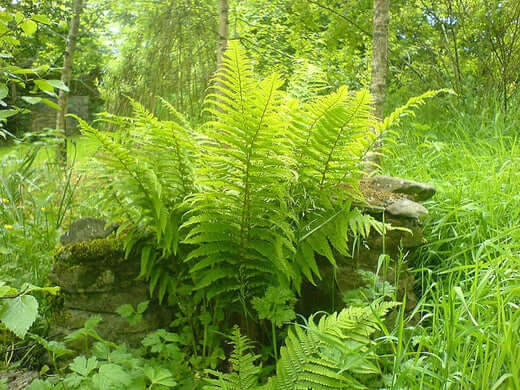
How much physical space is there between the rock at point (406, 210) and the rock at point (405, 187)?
22 centimetres

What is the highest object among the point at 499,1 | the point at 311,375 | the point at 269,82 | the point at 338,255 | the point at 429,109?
the point at 499,1

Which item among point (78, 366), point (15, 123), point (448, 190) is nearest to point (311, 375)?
point (78, 366)

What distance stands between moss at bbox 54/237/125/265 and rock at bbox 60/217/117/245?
71 mm

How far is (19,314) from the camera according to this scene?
0.91m

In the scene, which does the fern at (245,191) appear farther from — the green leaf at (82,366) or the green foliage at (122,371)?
the green leaf at (82,366)

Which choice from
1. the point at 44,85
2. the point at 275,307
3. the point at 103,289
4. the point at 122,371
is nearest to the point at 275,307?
the point at 275,307

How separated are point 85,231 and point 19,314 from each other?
108 centimetres

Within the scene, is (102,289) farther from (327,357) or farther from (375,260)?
(375,260)

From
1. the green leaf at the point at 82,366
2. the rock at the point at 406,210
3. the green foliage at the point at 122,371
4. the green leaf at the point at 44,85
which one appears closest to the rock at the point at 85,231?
the green foliage at the point at 122,371

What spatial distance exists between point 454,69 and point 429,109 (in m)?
0.44

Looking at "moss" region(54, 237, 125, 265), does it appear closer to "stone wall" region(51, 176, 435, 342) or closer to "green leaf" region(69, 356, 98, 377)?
"stone wall" region(51, 176, 435, 342)

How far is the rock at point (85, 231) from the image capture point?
1920 mm

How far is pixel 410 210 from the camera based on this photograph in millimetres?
1921

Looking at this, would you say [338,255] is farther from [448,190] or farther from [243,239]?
[448,190]
